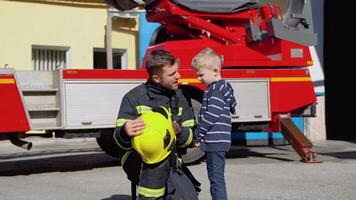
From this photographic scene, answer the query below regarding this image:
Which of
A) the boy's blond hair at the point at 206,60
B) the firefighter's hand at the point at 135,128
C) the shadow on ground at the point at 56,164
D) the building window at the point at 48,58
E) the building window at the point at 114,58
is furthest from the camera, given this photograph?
the building window at the point at 114,58

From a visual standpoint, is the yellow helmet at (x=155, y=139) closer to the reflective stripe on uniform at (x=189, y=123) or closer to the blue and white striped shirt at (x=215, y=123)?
the reflective stripe on uniform at (x=189, y=123)

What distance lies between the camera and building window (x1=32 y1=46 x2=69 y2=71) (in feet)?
54.7

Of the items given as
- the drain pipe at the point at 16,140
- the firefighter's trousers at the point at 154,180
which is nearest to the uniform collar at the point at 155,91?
the firefighter's trousers at the point at 154,180

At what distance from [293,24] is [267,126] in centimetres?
181

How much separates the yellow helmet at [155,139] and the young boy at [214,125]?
1.50m

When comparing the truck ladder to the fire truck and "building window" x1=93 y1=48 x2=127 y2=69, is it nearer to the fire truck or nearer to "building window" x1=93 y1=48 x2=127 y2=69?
the fire truck

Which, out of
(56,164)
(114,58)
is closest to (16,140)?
(56,164)

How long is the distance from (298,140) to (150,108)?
22.1ft

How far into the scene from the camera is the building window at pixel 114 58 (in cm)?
1775

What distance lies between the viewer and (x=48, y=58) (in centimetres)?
1697

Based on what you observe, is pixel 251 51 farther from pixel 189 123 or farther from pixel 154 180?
pixel 154 180

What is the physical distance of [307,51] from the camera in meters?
11.2

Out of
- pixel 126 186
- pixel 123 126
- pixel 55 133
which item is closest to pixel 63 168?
pixel 55 133

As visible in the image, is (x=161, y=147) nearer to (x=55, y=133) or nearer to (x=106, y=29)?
(x=55, y=133)
